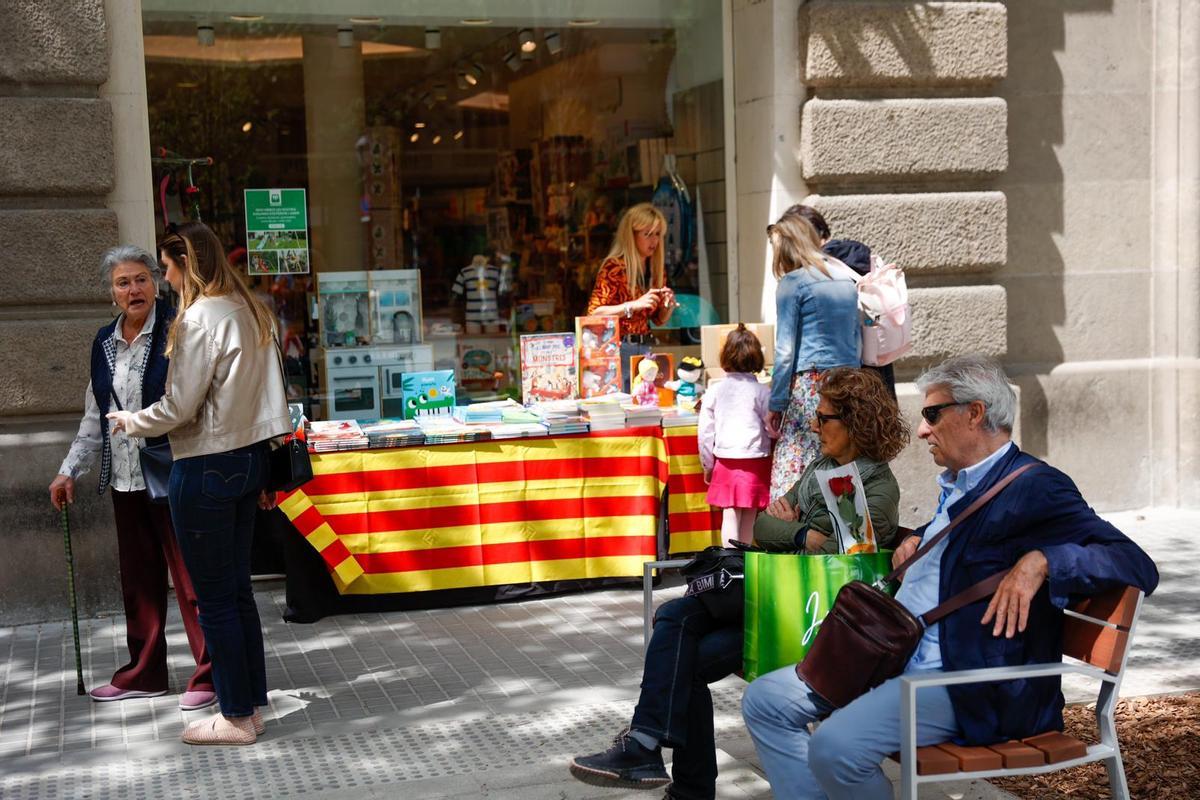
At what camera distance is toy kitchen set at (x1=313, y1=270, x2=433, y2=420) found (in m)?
7.99

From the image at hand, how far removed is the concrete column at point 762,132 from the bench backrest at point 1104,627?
15.4 feet

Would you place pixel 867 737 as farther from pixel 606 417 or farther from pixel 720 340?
pixel 720 340

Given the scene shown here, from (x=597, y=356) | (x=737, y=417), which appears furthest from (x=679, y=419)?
(x=597, y=356)

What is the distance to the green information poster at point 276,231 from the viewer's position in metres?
8.00

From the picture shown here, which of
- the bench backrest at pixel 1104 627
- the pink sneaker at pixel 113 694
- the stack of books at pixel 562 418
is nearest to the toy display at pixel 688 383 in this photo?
the stack of books at pixel 562 418

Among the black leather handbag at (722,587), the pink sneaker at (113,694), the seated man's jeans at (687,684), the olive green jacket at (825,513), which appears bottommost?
the pink sneaker at (113,694)

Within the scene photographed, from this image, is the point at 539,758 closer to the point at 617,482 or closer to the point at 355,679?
the point at 355,679

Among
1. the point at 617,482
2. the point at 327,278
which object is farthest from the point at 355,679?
the point at 327,278

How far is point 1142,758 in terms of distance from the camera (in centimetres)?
465

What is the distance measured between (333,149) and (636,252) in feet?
5.88

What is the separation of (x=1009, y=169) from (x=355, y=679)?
4975mm

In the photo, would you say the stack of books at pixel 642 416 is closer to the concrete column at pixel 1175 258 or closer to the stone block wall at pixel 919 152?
the stone block wall at pixel 919 152

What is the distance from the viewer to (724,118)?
8.61 m

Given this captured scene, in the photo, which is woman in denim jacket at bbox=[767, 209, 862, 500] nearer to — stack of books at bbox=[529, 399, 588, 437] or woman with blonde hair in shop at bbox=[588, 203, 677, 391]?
stack of books at bbox=[529, 399, 588, 437]
